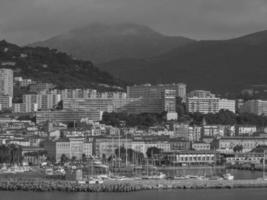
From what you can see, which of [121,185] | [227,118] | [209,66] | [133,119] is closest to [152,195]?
[121,185]

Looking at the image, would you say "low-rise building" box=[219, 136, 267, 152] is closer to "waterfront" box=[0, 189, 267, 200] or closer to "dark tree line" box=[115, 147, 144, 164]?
"dark tree line" box=[115, 147, 144, 164]

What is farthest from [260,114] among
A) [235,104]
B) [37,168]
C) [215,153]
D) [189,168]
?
[37,168]

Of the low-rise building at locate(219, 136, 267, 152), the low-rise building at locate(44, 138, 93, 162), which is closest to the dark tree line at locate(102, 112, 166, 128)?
the low-rise building at locate(219, 136, 267, 152)

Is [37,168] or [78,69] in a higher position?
[78,69]

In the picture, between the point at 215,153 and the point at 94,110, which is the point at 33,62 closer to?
the point at 94,110

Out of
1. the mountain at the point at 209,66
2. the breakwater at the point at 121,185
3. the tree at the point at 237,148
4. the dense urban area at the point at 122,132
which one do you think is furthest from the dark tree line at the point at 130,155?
the mountain at the point at 209,66

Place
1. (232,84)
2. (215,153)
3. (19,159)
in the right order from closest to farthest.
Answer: (19,159), (215,153), (232,84)
